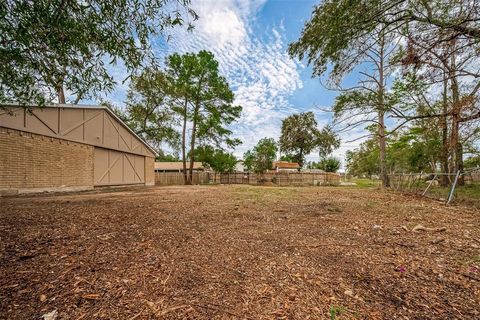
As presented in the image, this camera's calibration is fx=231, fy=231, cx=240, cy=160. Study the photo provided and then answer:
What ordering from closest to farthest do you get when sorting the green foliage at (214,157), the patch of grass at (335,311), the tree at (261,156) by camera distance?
the patch of grass at (335,311), the green foliage at (214,157), the tree at (261,156)

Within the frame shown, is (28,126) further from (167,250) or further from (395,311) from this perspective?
(395,311)

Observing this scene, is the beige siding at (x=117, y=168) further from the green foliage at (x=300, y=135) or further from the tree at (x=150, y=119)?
the green foliage at (x=300, y=135)

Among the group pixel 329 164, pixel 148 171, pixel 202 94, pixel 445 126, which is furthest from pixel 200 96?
pixel 329 164

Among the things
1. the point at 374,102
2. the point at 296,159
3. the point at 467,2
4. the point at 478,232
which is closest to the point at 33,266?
the point at 478,232

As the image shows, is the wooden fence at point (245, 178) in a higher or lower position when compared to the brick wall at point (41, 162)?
lower

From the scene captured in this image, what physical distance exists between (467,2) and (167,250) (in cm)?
586

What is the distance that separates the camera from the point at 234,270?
90.4 inches

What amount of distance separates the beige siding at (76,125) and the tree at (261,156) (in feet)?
48.2

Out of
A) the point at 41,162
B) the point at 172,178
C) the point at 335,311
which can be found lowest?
the point at 335,311

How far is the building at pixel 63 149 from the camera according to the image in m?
8.13

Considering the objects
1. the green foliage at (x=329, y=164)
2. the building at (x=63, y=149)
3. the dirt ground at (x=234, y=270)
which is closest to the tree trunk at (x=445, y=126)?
the dirt ground at (x=234, y=270)

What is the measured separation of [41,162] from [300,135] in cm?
3404

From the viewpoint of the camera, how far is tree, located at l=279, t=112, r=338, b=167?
37.2 meters

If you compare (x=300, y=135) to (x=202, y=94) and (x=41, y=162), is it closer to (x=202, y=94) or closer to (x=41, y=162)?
(x=202, y=94)
